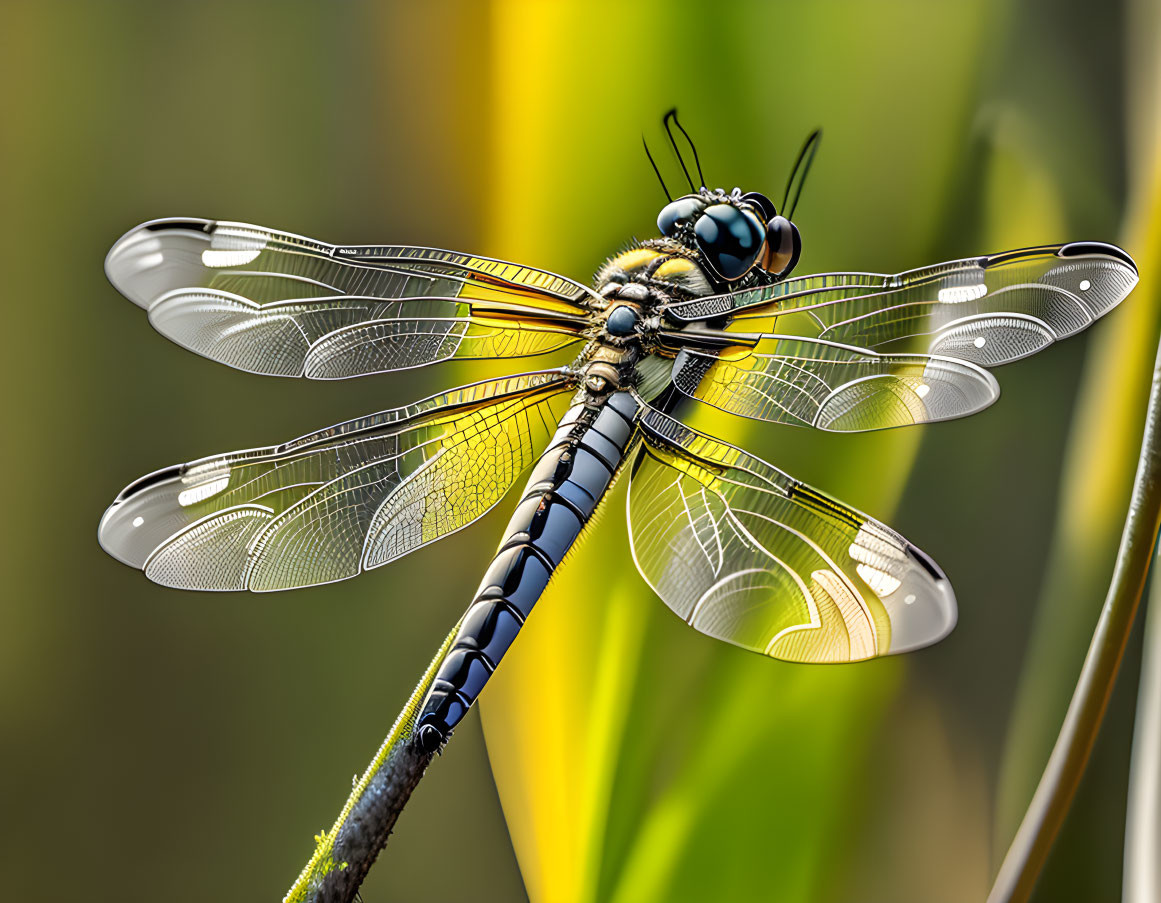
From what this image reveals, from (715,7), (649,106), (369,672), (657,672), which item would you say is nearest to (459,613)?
(369,672)

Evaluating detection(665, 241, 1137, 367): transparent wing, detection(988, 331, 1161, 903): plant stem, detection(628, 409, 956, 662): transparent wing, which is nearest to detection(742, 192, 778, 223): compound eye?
detection(665, 241, 1137, 367): transparent wing

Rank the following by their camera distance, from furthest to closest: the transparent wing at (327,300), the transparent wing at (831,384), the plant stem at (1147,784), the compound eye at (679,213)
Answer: the compound eye at (679,213) → the transparent wing at (327,300) → the transparent wing at (831,384) → the plant stem at (1147,784)

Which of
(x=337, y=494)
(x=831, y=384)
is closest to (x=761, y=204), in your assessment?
(x=831, y=384)

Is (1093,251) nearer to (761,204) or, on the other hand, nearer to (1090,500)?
(1090,500)

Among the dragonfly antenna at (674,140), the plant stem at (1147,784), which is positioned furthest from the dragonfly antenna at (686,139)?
the plant stem at (1147,784)

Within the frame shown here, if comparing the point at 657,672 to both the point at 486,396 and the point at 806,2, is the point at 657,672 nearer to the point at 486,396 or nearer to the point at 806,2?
the point at 486,396

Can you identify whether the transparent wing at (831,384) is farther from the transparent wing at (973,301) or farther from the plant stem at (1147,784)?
the plant stem at (1147,784)

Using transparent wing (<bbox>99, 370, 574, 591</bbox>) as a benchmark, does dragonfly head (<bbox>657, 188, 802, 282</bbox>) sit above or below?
above

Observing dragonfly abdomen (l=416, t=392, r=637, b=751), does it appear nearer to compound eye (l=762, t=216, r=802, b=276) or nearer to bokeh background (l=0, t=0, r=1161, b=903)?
bokeh background (l=0, t=0, r=1161, b=903)
